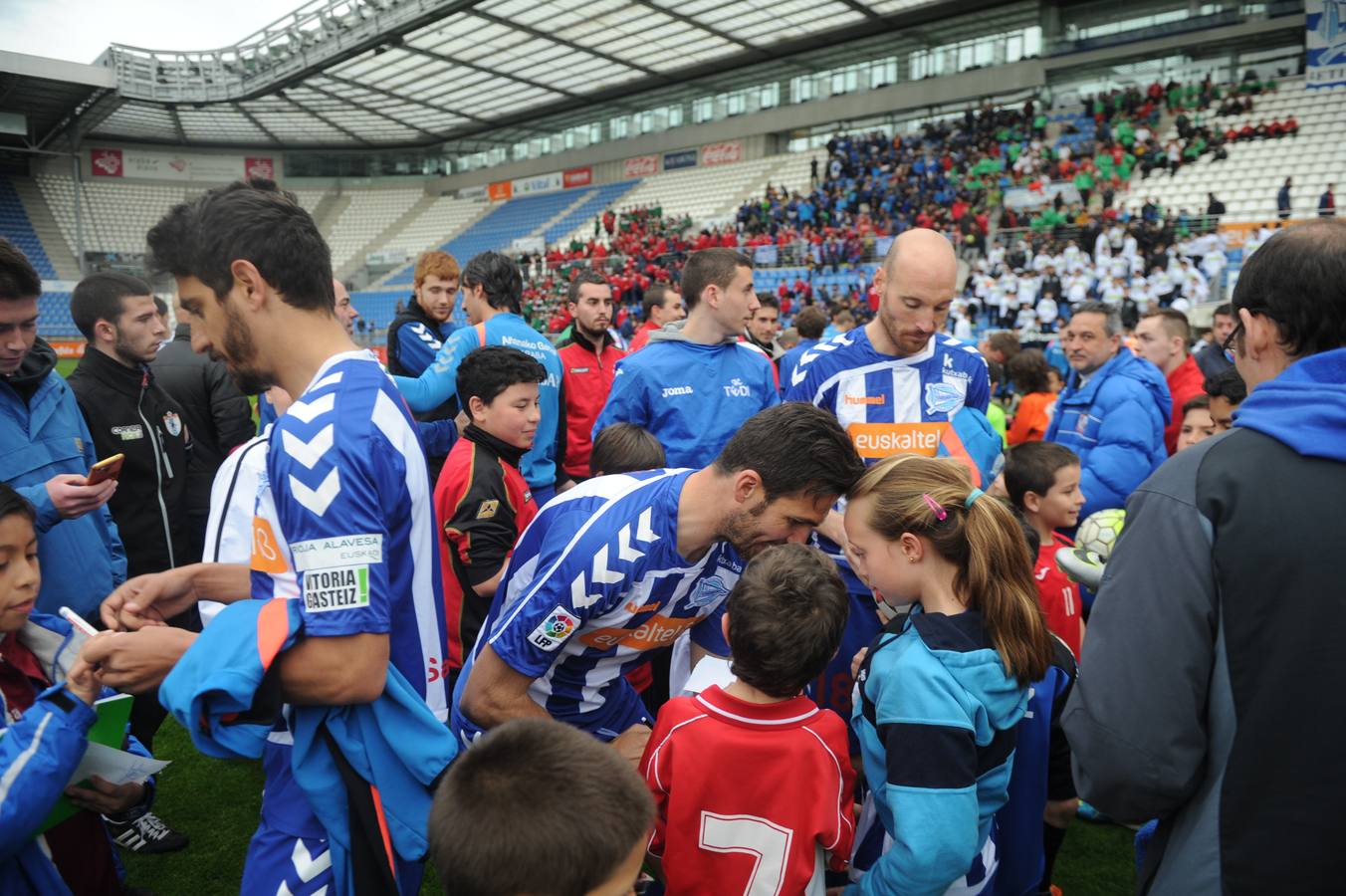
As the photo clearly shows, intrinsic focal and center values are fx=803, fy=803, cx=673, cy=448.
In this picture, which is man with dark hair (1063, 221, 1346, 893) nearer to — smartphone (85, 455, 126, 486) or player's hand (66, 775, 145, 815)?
player's hand (66, 775, 145, 815)

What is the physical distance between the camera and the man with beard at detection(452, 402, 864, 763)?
6.70 ft

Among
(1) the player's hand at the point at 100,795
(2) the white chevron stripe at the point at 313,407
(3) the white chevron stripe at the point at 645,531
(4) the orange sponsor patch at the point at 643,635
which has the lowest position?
(1) the player's hand at the point at 100,795

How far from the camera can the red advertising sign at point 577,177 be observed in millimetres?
40750

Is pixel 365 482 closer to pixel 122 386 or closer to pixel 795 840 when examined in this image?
pixel 795 840

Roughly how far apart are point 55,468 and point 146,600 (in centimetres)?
193

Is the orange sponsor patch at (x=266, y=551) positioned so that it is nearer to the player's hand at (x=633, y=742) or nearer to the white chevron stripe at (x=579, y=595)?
the white chevron stripe at (x=579, y=595)

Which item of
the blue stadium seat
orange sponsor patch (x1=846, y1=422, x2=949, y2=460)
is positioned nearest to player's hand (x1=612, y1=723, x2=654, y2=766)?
orange sponsor patch (x1=846, y1=422, x2=949, y2=460)

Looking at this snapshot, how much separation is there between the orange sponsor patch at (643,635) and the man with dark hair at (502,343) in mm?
2136

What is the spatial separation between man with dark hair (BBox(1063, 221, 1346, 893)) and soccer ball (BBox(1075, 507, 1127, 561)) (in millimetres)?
2272

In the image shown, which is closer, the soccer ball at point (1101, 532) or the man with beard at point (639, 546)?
the man with beard at point (639, 546)

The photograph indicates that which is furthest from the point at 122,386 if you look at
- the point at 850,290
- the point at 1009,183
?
the point at 1009,183

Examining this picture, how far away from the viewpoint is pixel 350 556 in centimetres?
154

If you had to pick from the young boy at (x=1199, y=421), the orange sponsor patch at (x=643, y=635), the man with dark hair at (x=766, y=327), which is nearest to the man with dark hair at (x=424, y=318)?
the man with dark hair at (x=766, y=327)

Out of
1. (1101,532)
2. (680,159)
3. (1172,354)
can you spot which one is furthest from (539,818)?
(680,159)
